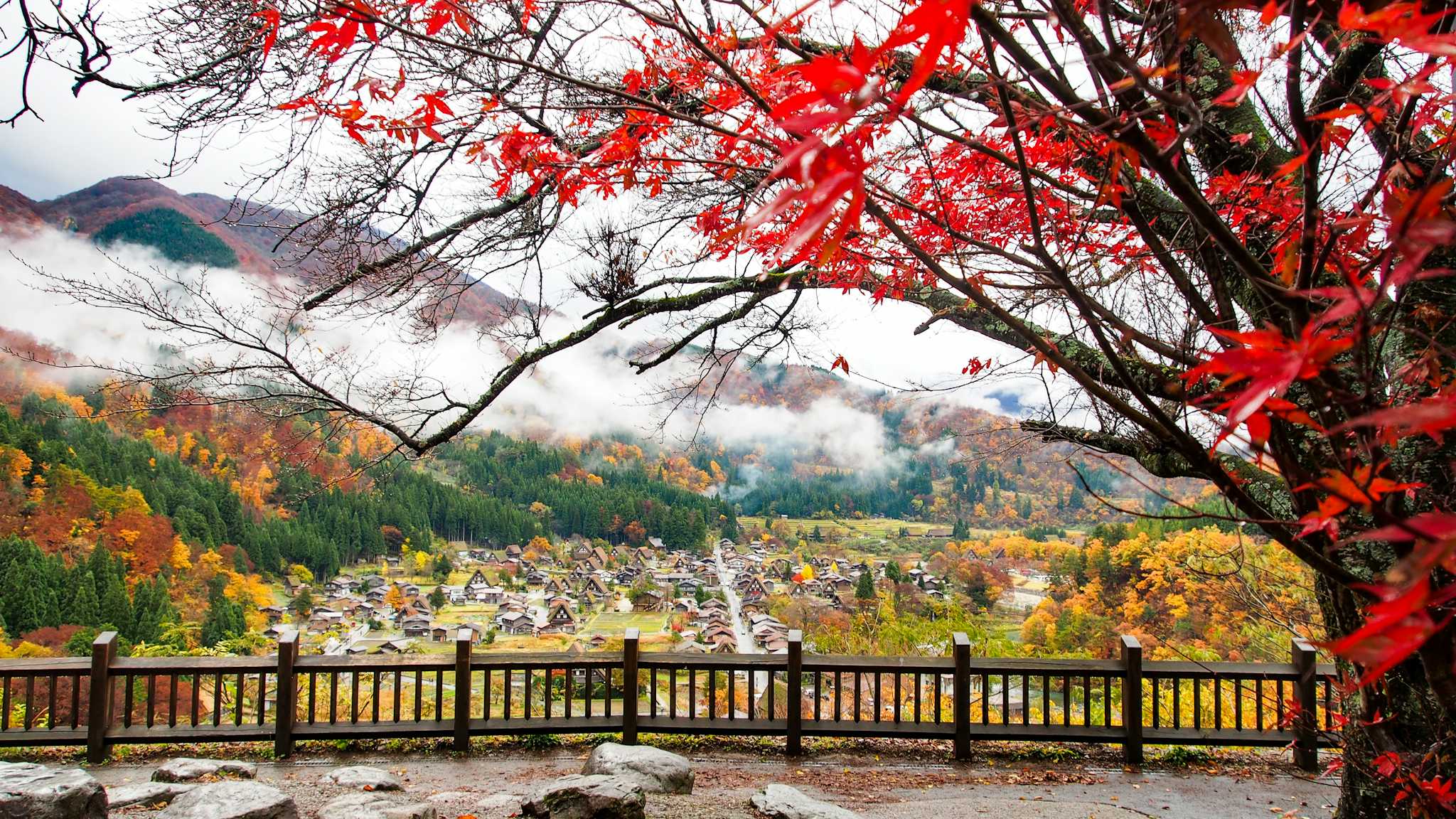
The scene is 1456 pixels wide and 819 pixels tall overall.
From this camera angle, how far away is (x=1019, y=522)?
11.1 meters

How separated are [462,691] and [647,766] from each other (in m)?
1.52

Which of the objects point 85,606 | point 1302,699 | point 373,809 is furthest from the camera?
point 85,606

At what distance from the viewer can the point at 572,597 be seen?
1112 cm

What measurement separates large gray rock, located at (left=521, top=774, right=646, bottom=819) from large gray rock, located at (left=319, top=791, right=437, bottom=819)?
51 cm

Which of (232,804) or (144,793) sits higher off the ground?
(232,804)

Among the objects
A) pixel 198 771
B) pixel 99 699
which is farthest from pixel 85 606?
pixel 198 771

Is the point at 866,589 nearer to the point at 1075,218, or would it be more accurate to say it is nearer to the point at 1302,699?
the point at 1302,699

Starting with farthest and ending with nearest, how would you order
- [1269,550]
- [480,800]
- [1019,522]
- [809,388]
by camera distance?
[809,388], [1019,522], [1269,550], [480,800]

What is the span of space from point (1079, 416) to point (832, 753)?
9.47ft

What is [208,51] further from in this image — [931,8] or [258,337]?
[931,8]

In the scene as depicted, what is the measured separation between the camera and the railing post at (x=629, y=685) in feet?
16.0

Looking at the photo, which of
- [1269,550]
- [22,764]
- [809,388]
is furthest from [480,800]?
[809,388]

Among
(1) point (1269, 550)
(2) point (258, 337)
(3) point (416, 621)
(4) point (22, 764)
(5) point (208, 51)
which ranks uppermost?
(5) point (208, 51)

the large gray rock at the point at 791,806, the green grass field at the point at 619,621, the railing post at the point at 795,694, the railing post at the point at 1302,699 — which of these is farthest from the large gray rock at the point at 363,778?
the green grass field at the point at 619,621
